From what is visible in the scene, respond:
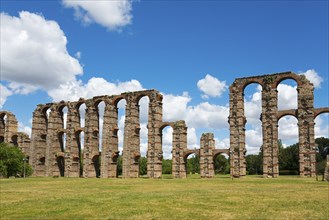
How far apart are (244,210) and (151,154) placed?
36.8 m

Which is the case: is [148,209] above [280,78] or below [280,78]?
below

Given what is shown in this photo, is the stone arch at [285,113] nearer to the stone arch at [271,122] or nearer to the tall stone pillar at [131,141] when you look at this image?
the stone arch at [271,122]

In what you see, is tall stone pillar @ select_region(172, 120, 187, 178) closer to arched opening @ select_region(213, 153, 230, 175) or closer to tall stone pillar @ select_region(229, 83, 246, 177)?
tall stone pillar @ select_region(229, 83, 246, 177)

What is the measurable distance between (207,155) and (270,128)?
340 inches

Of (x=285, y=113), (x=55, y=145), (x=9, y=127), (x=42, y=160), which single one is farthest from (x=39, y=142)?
(x=285, y=113)

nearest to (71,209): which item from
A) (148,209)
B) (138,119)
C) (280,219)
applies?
(148,209)

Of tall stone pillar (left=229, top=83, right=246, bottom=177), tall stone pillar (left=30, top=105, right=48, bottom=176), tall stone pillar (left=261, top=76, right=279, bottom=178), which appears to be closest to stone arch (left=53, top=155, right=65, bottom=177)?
tall stone pillar (left=30, top=105, right=48, bottom=176)

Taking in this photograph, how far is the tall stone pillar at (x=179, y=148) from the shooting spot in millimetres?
49656

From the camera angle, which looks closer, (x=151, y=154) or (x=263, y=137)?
(x=263, y=137)

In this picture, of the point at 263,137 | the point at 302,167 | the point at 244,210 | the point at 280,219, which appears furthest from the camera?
the point at 263,137

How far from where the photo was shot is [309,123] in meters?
44.0

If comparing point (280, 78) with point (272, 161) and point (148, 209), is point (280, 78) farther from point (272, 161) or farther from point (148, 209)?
point (148, 209)

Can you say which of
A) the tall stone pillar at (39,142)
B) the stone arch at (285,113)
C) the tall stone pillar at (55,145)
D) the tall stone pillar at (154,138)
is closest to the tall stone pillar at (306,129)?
the stone arch at (285,113)

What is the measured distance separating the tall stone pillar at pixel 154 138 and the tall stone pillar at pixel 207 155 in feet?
19.8
